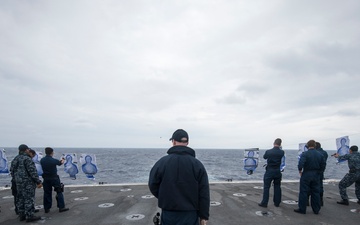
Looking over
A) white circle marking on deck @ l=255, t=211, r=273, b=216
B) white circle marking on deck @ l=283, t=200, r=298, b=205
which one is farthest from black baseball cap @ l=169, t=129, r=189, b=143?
white circle marking on deck @ l=283, t=200, r=298, b=205

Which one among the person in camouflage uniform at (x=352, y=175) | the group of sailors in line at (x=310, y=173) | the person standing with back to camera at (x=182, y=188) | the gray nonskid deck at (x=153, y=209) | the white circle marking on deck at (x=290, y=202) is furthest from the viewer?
the white circle marking on deck at (x=290, y=202)

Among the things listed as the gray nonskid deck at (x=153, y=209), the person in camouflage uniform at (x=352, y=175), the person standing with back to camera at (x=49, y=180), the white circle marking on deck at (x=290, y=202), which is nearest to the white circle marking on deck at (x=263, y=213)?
the gray nonskid deck at (x=153, y=209)

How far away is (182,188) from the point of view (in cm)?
359

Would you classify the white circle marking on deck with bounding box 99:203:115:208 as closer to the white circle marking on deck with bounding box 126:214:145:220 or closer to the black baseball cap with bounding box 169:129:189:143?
the white circle marking on deck with bounding box 126:214:145:220

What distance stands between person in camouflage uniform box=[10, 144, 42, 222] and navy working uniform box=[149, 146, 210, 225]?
507 cm

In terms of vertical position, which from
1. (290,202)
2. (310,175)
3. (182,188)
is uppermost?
(182,188)

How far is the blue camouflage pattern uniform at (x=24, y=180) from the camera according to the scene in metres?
6.79

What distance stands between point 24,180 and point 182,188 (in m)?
5.77

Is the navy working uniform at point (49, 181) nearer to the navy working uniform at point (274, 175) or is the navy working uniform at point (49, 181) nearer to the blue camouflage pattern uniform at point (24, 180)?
the blue camouflage pattern uniform at point (24, 180)

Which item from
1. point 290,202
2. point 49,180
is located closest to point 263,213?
point 290,202

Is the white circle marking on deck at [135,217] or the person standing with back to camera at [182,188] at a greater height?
the person standing with back to camera at [182,188]

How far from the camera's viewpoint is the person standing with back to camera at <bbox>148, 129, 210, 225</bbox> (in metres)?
3.59

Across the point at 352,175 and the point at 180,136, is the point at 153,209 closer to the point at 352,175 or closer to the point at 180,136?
the point at 180,136

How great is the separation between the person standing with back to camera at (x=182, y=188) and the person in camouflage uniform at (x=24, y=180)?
16.6 feet
